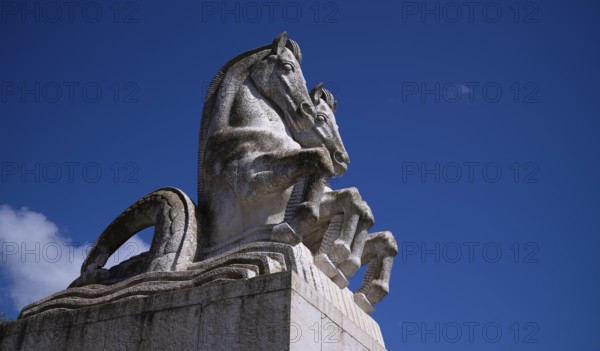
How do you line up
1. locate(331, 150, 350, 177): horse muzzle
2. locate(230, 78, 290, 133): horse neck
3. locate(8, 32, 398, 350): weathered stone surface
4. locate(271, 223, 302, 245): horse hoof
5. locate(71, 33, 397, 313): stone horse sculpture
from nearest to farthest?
locate(8, 32, 398, 350): weathered stone surface, locate(271, 223, 302, 245): horse hoof, locate(71, 33, 397, 313): stone horse sculpture, locate(230, 78, 290, 133): horse neck, locate(331, 150, 350, 177): horse muzzle

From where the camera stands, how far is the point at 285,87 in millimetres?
8617

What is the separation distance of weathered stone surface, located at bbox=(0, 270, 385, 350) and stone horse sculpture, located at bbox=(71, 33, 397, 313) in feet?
2.52

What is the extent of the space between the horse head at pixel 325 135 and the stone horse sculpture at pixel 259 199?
2cm

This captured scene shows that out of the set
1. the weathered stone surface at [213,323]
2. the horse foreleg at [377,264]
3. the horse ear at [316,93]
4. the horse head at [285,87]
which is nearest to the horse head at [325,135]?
the horse ear at [316,93]

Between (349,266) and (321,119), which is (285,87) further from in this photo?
(349,266)

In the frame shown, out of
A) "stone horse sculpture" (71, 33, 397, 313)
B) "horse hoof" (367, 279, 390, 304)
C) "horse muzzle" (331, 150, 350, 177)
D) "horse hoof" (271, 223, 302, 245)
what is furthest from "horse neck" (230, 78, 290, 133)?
"horse hoof" (367, 279, 390, 304)

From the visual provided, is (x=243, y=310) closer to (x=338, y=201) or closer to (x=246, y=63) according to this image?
(x=338, y=201)

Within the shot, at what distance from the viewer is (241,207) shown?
7621mm

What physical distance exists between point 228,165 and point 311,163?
3.59 ft

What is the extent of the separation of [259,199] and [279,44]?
8.05 feet

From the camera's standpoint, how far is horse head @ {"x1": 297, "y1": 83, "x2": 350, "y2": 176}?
29.0 feet

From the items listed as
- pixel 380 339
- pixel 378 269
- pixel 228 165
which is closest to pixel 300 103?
pixel 228 165

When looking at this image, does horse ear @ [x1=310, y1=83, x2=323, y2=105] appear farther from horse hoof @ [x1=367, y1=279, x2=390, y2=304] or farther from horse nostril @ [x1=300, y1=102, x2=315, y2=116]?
horse hoof @ [x1=367, y1=279, x2=390, y2=304]

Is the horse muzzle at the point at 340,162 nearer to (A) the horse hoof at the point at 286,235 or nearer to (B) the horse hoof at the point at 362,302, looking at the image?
(B) the horse hoof at the point at 362,302
